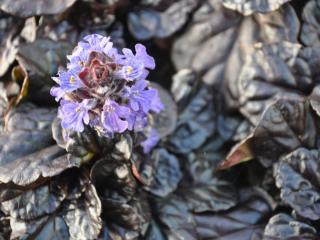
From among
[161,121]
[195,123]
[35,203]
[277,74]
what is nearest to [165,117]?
[161,121]

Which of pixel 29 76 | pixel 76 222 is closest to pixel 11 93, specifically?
pixel 29 76

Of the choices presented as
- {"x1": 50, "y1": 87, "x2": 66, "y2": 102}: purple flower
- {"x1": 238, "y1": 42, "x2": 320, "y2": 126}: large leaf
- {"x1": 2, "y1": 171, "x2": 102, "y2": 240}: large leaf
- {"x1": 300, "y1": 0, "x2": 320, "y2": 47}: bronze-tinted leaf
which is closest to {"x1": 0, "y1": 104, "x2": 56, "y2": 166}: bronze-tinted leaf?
{"x1": 2, "y1": 171, "x2": 102, "y2": 240}: large leaf

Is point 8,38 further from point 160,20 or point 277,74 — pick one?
point 277,74

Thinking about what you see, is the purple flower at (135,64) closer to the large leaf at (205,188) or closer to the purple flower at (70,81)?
the purple flower at (70,81)

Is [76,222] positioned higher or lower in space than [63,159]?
lower

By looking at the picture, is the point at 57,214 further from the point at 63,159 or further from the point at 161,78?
the point at 161,78

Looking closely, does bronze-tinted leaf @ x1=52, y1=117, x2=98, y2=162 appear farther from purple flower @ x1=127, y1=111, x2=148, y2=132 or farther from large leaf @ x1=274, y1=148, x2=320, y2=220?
large leaf @ x1=274, y1=148, x2=320, y2=220

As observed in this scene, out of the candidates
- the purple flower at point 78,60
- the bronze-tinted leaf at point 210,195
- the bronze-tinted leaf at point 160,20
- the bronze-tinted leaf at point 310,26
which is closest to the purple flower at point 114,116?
the purple flower at point 78,60

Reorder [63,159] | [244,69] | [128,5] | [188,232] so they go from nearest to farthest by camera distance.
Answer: [63,159]
[188,232]
[244,69]
[128,5]
